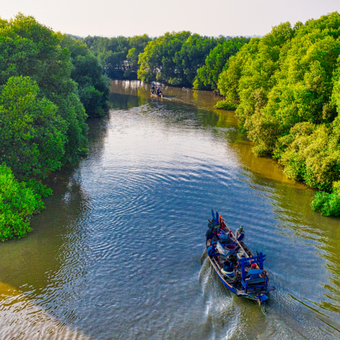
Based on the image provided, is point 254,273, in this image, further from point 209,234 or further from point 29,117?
point 29,117

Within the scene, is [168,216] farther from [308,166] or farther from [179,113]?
[179,113]

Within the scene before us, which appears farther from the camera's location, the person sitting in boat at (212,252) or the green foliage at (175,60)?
the green foliage at (175,60)

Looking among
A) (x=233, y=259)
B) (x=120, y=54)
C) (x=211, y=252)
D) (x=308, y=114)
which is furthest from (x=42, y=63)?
(x=120, y=54)

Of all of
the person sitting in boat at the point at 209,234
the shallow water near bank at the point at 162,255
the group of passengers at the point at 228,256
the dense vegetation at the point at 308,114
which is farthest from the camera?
the dense vegetation at the point at 308,114

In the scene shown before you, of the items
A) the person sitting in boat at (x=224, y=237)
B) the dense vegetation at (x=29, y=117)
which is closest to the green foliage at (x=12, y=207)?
the dense vegetation at (x=29, y=117)

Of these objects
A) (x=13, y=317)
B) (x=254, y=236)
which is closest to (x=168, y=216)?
(x=254, y=236)

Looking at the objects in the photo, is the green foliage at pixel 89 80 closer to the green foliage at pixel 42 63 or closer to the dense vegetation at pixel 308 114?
the green foliage at pixel 42 63

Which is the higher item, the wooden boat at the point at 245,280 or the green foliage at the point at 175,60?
the green foliage at the point at 175,60
